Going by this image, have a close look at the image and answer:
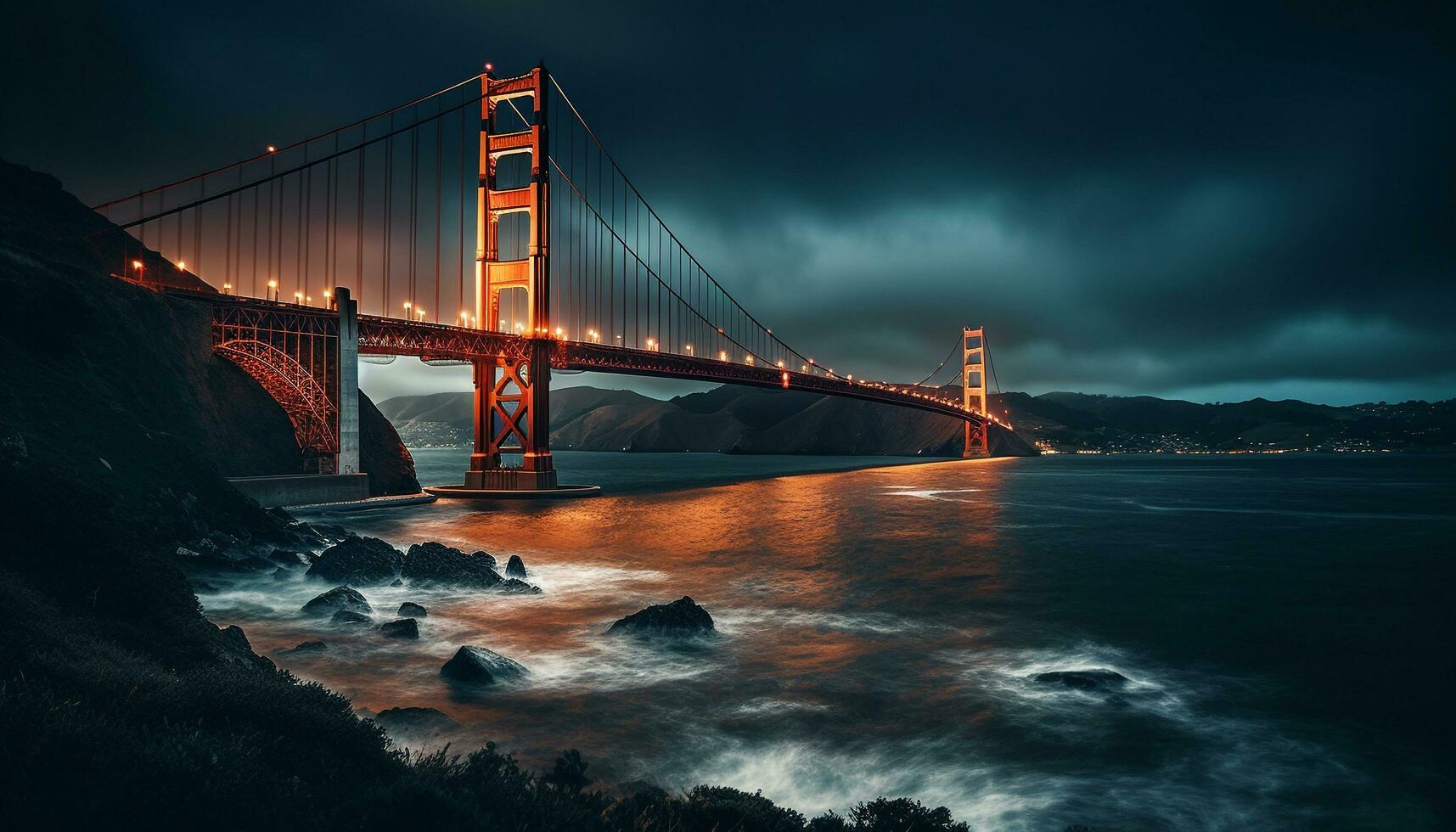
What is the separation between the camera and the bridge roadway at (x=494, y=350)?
34.9 meters

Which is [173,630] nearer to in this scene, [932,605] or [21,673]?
[21,673]

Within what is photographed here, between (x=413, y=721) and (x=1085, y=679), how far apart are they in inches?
356

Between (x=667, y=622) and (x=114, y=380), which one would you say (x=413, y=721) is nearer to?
(x=667, y=622)

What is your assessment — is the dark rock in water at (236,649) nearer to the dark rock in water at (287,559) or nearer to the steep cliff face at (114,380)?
the steep cliff face at (114,380)

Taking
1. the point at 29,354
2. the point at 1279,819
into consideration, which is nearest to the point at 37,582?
the point at 1279,819

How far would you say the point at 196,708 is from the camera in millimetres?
5172

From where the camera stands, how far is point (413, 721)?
858cm

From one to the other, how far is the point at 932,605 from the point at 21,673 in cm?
1599

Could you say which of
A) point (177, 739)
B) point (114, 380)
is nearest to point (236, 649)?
point (177, 739)

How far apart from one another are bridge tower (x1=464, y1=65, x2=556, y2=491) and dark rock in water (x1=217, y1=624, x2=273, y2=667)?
36.8m

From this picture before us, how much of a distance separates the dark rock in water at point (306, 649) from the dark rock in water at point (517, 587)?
547 cm

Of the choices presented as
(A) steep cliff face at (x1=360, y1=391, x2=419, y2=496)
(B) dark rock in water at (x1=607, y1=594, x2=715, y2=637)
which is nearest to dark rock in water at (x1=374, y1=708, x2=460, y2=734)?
(B) dark rock in water at (x1=607, y1=594, x2=715, y2=637)

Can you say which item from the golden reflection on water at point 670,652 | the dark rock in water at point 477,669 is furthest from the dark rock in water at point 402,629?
the dark rock in water at point 477,669

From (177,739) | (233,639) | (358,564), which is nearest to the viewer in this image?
(177,739)
